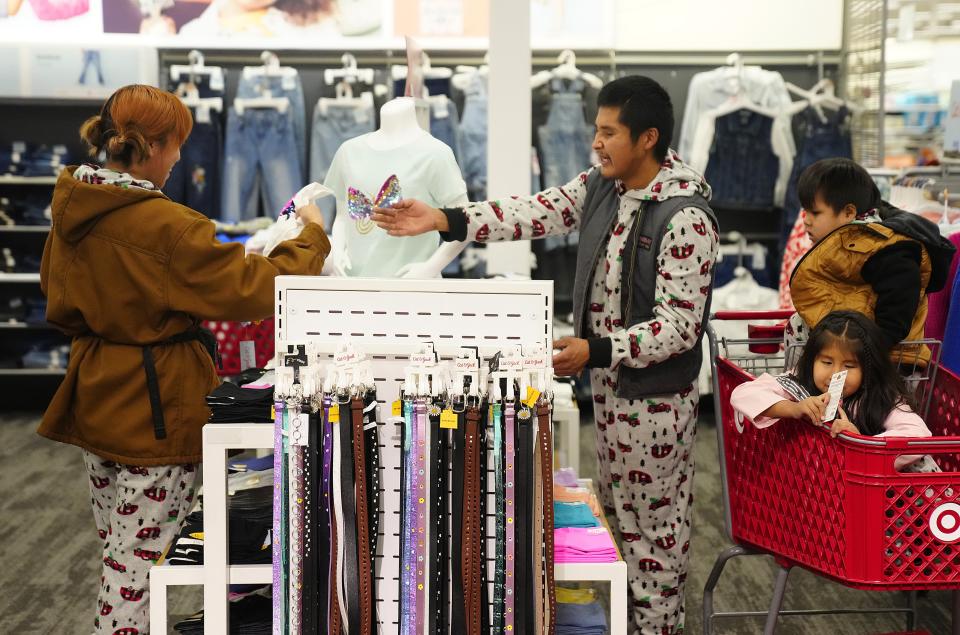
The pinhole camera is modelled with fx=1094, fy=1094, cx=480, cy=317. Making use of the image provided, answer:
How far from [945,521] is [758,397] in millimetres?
432

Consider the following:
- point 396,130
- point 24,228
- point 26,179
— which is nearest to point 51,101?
point 26,179

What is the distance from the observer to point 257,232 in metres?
5.88

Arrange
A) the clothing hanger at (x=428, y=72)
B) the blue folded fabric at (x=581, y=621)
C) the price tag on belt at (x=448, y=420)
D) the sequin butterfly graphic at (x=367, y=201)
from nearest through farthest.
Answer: the price tag on belt at (x=448, y=420), the blue folded fabric at (x=581, y=621), the sequin butterfly graphic at (x=367, y=201), the clothing hanger at (x=428, y=72)

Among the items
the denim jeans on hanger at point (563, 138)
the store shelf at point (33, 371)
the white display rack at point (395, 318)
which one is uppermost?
the denim jeans on hanger at point (563, 138)

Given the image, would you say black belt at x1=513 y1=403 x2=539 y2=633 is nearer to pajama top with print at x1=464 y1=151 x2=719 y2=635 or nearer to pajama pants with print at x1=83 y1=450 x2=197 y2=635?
pajama top with print at x1=464 y1=151 x2=719 y2=635

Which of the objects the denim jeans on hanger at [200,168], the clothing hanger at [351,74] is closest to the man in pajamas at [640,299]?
the clothing hanger at [351,74]

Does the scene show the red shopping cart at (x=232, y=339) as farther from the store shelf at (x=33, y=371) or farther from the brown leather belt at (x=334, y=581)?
the brown leather belt at (x=334, y=581)

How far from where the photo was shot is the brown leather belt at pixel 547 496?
6.24 feet

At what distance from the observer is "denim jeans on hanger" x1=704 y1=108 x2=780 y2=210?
6219 millimetres

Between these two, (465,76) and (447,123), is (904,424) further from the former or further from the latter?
(465,76)

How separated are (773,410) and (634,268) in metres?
0.48

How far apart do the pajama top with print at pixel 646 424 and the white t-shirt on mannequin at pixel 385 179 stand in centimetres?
31

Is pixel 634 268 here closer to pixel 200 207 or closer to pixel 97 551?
pixel 97 551

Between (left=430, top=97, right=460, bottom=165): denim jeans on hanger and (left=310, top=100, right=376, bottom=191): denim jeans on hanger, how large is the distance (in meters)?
0.41
